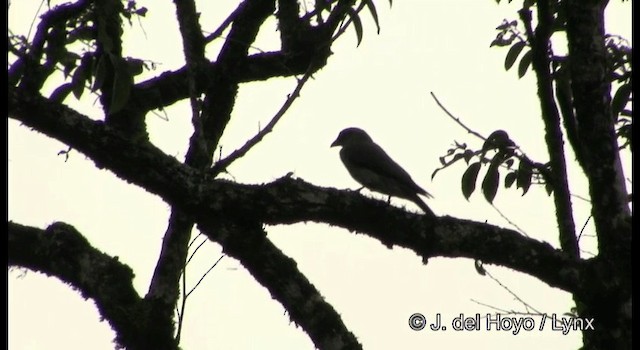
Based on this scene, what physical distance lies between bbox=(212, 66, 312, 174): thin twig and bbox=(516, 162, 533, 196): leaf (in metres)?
1.32

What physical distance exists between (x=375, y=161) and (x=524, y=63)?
2.38m

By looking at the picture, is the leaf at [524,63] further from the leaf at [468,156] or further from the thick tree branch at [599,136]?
the thick tree branch at [599,136]

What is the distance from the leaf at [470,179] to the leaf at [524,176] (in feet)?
0.71

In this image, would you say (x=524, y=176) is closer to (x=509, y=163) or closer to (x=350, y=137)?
(x=509, y=163)

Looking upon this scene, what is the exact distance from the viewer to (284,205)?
3963 mm

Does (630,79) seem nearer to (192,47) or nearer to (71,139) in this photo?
(192,47)

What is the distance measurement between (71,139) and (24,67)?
53cm

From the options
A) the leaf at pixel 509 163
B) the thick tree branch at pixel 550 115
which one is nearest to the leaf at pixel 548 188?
the thick tree branch at pixel 550 115

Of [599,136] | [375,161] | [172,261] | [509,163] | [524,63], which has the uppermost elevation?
[375,161]

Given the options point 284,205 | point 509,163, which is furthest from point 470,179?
point 284,205

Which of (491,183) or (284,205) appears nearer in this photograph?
(284,205)

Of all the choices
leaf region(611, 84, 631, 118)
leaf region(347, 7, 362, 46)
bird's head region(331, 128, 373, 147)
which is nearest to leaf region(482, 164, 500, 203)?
leaf region(611, 84, 631, 118)

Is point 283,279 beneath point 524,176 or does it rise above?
beneath

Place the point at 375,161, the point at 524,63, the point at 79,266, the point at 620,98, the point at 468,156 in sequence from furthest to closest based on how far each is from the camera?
the point at 375,161 → the point at 524,63 → the point at 468,156 → the point at 620,98 → the point at 79,266
